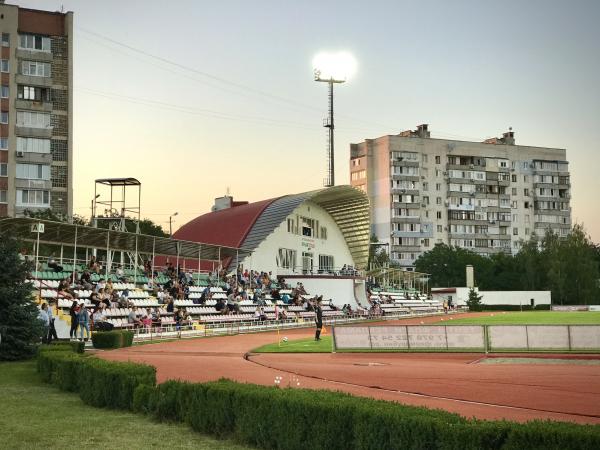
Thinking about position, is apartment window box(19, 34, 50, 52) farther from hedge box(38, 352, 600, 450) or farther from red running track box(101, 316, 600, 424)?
hedge box(38, 352, 600, 450)

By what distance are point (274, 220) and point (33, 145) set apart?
76.9ft

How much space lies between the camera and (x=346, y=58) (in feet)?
268

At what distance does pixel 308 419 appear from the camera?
1041 centimetres

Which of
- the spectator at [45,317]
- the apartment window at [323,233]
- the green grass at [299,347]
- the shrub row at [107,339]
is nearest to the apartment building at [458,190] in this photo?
the apartment window at [323,233]

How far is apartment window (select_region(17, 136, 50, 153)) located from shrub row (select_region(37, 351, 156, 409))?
54383mm

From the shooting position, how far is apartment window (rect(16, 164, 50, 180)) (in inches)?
2613

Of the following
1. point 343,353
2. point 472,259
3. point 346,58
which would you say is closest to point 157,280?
point 343,353

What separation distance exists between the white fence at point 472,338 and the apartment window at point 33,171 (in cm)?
4662

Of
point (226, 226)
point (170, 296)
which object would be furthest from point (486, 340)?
point (226, 226)

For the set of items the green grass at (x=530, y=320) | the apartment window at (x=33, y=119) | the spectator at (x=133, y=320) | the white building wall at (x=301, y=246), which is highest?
the apartment window at (x=33, y=119)

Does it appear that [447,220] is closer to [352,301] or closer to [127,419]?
[352,301]

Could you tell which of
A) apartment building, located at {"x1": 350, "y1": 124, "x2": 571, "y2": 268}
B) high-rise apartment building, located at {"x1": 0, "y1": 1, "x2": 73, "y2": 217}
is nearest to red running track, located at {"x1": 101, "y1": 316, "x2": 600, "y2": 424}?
high-rise apartment building, located at {"x1": 0, "y1": 1, "x2": 73, "y2": 217}

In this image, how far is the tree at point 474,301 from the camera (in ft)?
283

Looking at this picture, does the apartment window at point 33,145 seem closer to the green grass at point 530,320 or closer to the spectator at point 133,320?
the spectator at point 133,320
